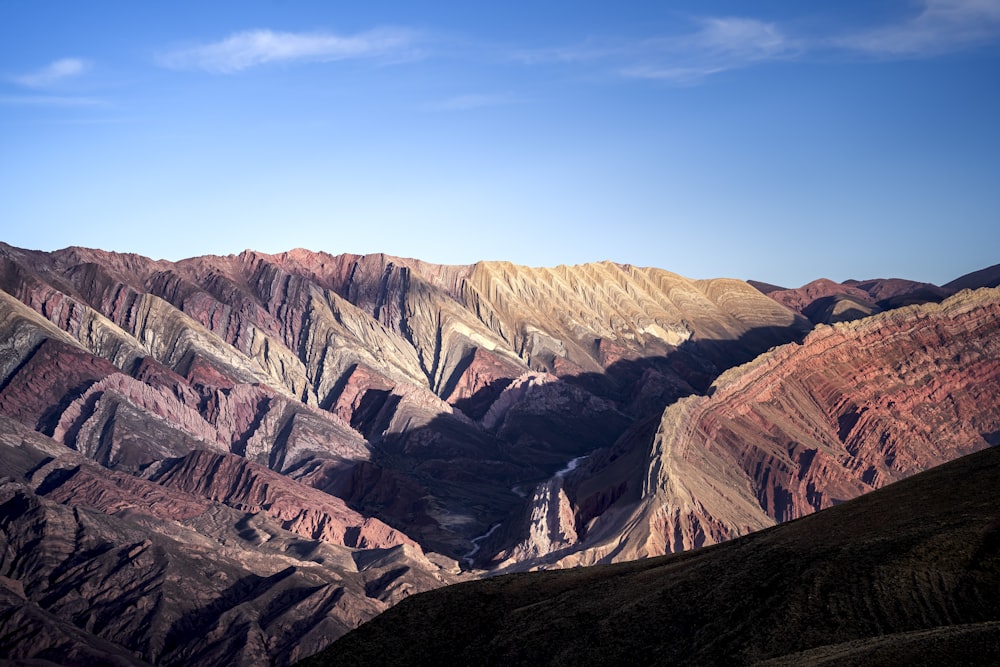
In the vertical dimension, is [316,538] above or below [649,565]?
below

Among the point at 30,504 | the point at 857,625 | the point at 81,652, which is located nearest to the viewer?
the point at 857,625

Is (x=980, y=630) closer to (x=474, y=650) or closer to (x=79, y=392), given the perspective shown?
(x=474, y=650)

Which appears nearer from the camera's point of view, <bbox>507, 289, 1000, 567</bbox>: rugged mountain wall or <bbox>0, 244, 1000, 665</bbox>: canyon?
<bbox>0, 244, 1000, 665</bbox>: canyon

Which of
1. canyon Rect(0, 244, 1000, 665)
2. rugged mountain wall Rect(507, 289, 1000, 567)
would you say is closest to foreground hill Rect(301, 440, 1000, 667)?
canyon Rect(0, 244, 1000, 665)

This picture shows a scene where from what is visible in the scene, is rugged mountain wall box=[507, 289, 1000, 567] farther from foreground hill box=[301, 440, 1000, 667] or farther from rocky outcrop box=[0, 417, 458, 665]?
foreground hill box=[301, 440, 1000, 667]

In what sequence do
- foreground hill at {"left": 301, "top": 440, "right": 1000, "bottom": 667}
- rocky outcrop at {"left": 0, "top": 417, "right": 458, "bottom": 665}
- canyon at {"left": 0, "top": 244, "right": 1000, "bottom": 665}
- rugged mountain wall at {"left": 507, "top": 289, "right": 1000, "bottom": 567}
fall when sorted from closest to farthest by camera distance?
foreground hill at {"left": 301, "top": 440, "right": 1000, "bottom": 667} → rocky outcrop at {"left": 0, "top": 417, "right": 458, "bottom": 665} → canyon at {"left": 0, "top": 244, "right": 1000, "bottom": 665} → rugged mountain wall at {"left": 507, "top": 289, "right": 1000, "bottom": 567}

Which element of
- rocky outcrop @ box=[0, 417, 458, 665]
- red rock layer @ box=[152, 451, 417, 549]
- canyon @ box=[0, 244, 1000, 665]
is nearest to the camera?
rocky outcrop @ box=[0, 417, 458, 665]

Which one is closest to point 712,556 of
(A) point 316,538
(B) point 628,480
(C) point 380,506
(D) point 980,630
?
(D) point 980,630

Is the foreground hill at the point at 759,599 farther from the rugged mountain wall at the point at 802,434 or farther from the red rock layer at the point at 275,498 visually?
the red rock layer at the point at 275,498

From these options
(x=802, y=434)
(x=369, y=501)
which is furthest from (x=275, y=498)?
(x=802, y=434)
